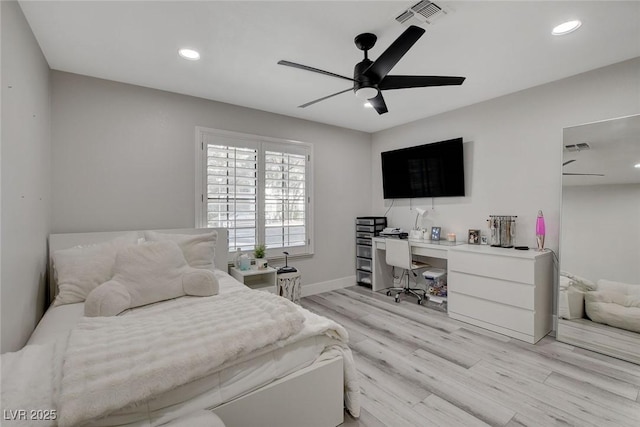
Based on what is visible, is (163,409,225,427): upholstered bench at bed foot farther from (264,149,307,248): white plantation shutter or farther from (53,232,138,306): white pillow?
(264,149,307,248): white plantation shutter

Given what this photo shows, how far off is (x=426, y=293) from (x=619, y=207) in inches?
83.9

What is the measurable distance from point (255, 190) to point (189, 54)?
165 cm

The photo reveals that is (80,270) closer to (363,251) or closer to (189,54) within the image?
(189,54)

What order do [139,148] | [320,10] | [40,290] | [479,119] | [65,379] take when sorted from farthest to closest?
[479,119] < [139,148] < [40,290] < [320,10] < [65,379]

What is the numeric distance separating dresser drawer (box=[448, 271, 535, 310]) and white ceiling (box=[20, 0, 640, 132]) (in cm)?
202

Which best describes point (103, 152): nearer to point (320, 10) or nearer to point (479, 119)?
point (320, 10)

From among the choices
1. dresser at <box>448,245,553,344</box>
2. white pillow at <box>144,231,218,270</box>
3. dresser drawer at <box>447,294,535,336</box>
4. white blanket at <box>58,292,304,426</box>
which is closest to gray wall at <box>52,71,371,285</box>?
white pillow at <box>144,231,218,270</box>

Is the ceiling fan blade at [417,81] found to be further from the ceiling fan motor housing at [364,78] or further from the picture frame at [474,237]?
the picture frame at [474,237]

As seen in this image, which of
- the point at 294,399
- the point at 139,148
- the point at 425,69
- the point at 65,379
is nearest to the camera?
the point at 65,379

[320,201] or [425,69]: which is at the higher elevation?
[425,69]

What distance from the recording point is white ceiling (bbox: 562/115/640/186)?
2.46 metres

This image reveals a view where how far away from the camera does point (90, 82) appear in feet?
9.08

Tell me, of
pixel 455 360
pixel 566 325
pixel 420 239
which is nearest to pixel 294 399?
pixel 455 360

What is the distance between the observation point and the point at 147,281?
2.05 metres
